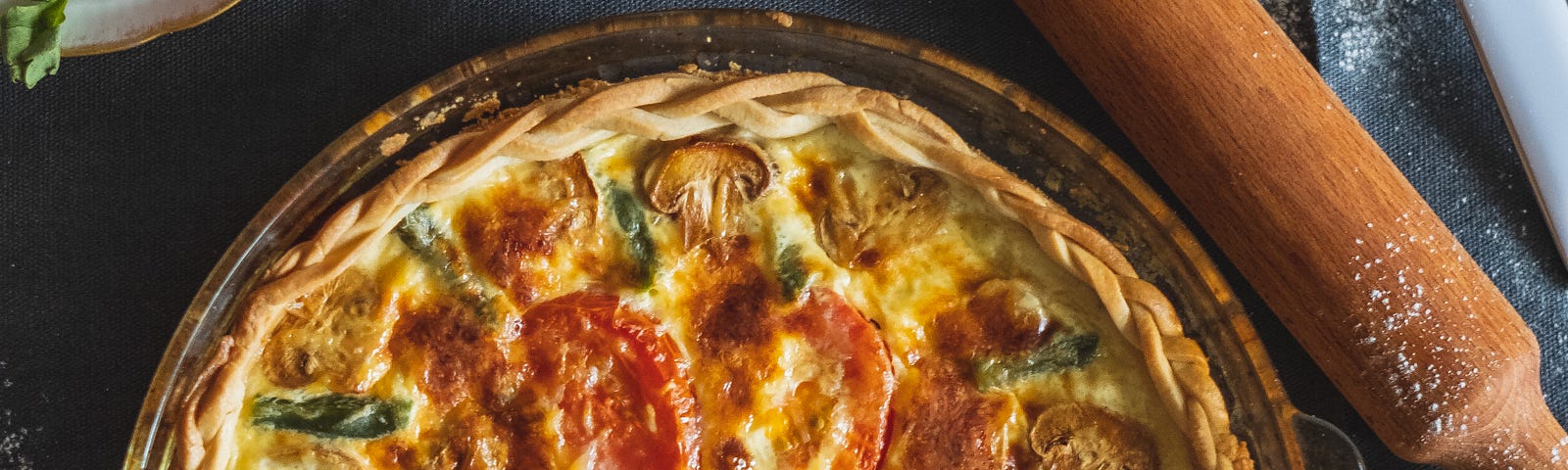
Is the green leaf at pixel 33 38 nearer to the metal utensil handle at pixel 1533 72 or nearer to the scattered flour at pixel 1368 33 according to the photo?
the scattered flour at pixel 1368 33

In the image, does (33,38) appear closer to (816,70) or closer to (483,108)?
(483,108)

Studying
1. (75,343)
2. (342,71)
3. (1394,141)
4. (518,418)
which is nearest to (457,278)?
(518,418)

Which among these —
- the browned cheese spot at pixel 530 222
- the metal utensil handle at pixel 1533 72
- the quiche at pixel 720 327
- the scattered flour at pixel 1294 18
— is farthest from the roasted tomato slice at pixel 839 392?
the metal utensil handle at pixel 1533 72

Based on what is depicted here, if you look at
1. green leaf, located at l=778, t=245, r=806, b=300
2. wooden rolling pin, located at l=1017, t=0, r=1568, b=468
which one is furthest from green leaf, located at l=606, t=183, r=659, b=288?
wooden rolling pin, located at l=1017, t=0, r=1568, b=468

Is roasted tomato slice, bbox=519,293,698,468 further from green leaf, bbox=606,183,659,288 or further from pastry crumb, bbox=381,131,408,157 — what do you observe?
pastry crumb, bbox=381,131,408,157

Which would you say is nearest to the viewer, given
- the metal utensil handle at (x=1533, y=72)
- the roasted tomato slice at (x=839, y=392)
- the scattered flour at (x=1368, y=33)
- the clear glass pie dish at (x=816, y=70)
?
the roasted tomato slice at (x=839, y=392)

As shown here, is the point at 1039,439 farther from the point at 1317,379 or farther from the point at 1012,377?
the point at 1317,379

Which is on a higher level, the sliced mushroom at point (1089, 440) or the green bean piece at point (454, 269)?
the green bean piece at point (454, 269)
